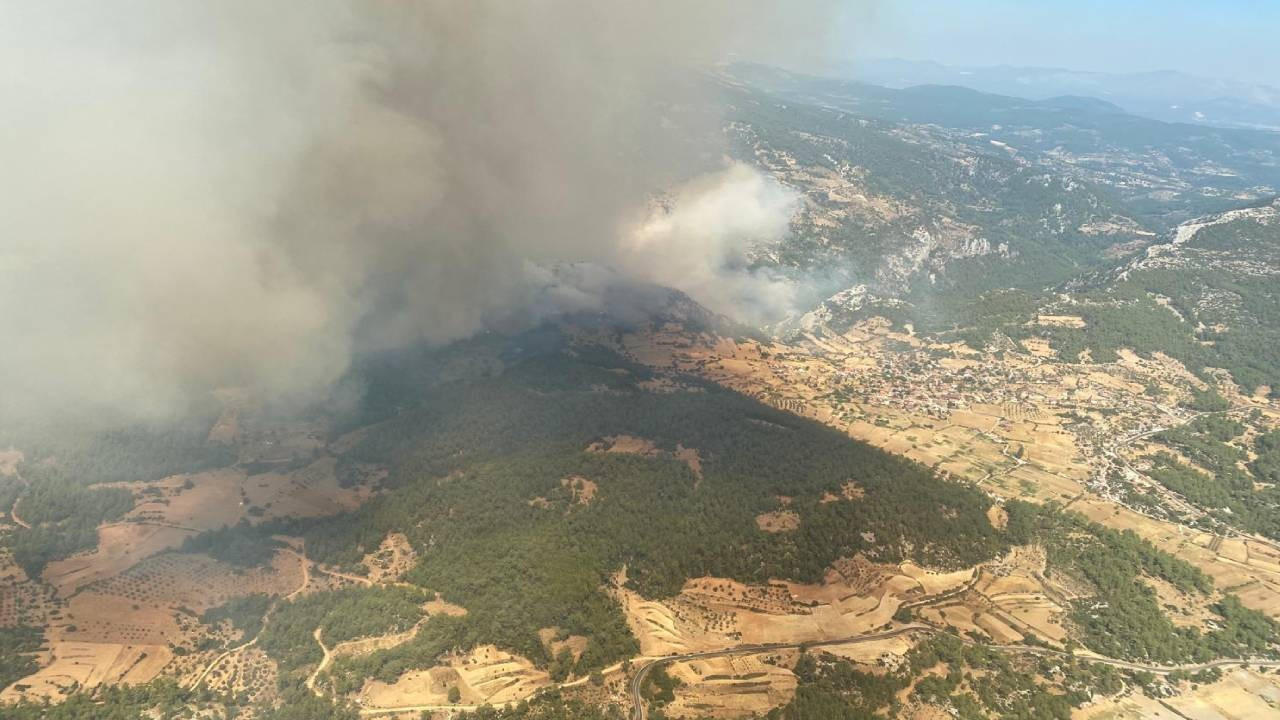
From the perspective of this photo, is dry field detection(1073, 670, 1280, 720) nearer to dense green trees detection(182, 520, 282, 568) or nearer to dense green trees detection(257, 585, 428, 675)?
dense green trees detection(257, 585, 428, 675)

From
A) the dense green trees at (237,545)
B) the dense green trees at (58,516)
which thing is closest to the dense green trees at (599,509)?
the dense green trees at (237,545)

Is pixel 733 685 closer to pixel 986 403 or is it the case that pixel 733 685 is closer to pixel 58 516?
pixel 58 516

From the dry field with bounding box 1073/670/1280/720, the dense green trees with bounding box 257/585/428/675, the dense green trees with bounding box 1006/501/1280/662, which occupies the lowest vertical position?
the dry field with bounding box 1073/670/1280/720

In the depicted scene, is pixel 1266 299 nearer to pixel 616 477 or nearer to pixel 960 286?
pixel 960 286

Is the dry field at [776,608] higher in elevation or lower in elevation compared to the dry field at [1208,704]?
higher

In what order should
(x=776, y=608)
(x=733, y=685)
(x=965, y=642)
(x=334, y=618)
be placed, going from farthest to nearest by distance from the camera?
(x=776, y=608), (x=965, y=642), (x=334, y=618), (x=733, y=685)

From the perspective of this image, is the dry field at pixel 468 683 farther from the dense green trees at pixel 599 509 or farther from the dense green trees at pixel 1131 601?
the dense green trees at pixel 1131 601

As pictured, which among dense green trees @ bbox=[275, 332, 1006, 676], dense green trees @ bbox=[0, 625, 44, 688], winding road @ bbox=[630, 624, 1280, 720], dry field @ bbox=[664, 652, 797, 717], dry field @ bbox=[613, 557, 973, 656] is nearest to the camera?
dense green trees @ bbox=[0, 625, 44, 688]

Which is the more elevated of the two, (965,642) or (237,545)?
(237,545)

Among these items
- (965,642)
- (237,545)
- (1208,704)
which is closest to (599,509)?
(237,545)

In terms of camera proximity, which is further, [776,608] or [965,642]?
[776,608]

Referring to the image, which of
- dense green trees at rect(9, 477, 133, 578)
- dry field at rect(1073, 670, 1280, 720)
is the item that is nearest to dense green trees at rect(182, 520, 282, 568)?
dense green trees at rect(9, 477, 133, 578)
